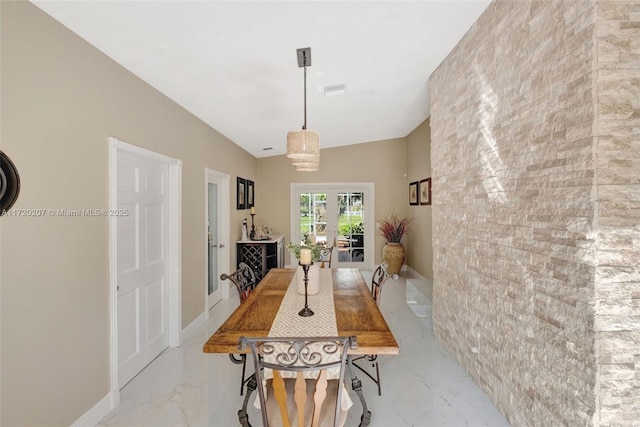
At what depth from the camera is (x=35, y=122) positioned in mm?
1587

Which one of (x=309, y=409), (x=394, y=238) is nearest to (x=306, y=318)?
(x=309, y=409)

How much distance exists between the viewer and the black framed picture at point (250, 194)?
5.68 meters

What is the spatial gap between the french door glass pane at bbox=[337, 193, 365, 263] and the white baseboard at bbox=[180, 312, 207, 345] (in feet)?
11.6

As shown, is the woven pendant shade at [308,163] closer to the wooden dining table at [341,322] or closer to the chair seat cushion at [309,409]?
the wooden dining table at [341,322]

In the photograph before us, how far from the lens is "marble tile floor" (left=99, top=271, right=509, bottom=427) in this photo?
79.8 inches

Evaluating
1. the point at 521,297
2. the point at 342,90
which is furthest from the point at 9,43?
the point at 521,297

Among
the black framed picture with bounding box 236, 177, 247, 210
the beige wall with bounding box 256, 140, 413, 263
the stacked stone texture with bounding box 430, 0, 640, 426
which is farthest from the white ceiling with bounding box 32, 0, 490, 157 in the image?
the beige wall with bounding box 256, 140, 413, 263

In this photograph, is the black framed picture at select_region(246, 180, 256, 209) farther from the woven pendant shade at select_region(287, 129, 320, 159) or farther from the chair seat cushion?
the chair seat cushion

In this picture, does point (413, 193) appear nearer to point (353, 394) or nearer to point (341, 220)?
point (341, 220)

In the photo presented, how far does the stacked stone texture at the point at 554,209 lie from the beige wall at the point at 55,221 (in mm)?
2671

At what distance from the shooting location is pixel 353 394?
2.29m

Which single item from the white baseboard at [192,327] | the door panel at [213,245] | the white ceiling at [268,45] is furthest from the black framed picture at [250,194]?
the white baseboard at [192,327]

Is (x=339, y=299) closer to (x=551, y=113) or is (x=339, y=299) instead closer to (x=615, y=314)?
(x=615, y=314)

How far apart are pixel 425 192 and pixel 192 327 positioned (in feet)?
13.3
